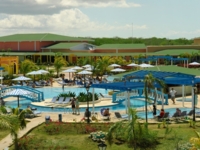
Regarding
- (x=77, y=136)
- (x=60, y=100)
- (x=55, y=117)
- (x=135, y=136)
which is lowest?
(x=55, y=117)

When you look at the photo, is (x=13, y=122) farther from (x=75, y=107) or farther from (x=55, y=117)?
(x=75, y=107)

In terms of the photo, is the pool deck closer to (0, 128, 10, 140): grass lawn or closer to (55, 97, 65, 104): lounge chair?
(0, 128, 10, 140): grass lawn

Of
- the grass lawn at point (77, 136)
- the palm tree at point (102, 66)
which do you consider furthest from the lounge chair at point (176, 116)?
the palm tree at point (102, 66)

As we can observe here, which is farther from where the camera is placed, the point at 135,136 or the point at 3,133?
the point at 3,133

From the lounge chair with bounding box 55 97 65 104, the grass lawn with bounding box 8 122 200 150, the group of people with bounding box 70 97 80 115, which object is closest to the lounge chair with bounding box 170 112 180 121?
the grass lawn with bounding box 8 122 200 150

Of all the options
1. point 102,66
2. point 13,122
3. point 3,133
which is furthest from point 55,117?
point 102,66

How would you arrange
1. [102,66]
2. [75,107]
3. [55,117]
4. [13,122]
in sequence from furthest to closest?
[102,66], [75,107], [55,117], [13,122]

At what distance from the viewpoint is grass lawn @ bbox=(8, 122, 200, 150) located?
16250mm

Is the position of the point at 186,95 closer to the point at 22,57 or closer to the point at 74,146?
the point at 74,146

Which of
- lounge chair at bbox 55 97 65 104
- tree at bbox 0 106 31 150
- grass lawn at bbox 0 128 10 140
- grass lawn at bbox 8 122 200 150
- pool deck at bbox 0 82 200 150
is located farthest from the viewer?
lounge chair at bbox 55 97 65 104

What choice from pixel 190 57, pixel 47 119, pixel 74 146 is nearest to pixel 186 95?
pixel 47 119

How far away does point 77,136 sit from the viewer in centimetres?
1791

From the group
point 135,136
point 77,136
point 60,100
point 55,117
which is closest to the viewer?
point 135,136

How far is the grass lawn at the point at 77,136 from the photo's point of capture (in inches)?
640
